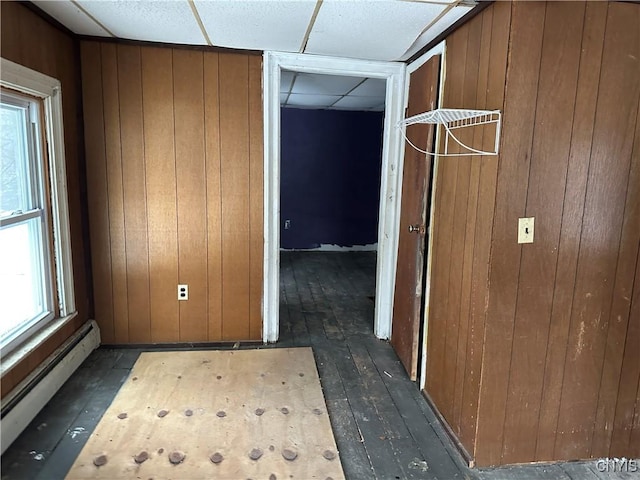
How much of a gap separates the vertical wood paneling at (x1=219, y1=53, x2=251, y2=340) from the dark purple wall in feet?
10.5

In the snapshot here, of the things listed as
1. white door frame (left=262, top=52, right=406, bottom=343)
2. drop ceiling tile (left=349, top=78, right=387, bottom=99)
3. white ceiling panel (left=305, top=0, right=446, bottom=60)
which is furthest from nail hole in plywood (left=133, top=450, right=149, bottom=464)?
drop ceiling tile (left=349, top=78, right=387, bottom=99)

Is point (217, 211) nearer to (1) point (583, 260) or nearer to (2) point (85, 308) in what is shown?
(2) point (85, 308)

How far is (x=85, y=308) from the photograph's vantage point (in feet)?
9.49

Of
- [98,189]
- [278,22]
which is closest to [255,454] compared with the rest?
[98,189]

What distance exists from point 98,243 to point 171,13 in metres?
1.55

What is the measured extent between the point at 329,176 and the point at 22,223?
4464mm

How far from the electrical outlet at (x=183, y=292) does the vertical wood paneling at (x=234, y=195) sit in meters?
0.25

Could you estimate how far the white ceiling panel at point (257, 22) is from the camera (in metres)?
2.01

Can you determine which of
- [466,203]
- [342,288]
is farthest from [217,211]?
[342,288]

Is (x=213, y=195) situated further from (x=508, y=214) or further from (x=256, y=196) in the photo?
(x=508, y=214)

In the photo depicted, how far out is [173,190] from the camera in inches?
116

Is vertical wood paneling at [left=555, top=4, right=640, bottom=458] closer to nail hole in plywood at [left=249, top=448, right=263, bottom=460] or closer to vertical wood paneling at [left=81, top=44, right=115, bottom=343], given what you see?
nail hole in plywood at [left=249, top=448, right=263, bottom=460]

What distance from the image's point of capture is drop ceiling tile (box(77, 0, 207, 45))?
208 cm

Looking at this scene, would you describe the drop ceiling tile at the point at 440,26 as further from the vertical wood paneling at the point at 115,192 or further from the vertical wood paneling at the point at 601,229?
the vertical wood paneling at the point at 115,192
